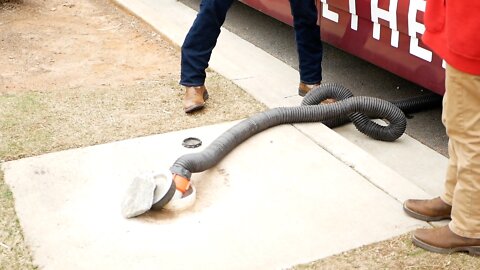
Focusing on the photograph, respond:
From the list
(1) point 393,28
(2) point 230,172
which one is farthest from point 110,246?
(1) point 393,28

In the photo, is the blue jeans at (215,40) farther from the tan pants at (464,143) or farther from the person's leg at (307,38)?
the tan pants at (464,143)

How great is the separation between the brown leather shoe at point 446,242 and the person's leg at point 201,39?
1.82 metres

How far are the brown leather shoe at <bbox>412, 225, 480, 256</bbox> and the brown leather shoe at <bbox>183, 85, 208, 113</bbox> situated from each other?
1.69 meters

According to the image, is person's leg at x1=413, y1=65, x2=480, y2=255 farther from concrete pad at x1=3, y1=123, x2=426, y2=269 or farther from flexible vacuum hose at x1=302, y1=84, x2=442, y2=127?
flexible vacuum hose at x1=302, y1=84, x2=442, y2=127

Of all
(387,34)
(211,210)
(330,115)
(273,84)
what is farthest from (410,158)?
(211,210)

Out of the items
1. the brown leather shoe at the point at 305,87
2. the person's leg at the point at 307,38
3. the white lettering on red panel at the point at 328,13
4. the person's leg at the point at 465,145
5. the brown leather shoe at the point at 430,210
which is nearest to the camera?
the person's leg at the point at 465,145

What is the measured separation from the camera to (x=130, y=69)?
187 inches

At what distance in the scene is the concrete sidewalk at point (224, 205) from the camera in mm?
2580

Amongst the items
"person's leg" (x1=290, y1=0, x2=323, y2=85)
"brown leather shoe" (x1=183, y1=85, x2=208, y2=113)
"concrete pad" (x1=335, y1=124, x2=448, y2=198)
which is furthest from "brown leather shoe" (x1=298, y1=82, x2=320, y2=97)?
"brown leather shoe" (x1=183, y1=85, x2=208, y2=113)

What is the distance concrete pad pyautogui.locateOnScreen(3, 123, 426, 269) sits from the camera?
2.57 meters

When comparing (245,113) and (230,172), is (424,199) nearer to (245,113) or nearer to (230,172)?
(230,172)

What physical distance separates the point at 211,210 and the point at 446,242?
98 centimetres

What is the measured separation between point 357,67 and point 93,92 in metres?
2.14

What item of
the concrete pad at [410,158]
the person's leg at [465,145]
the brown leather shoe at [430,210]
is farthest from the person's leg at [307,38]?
the person's leg at [465,145]
